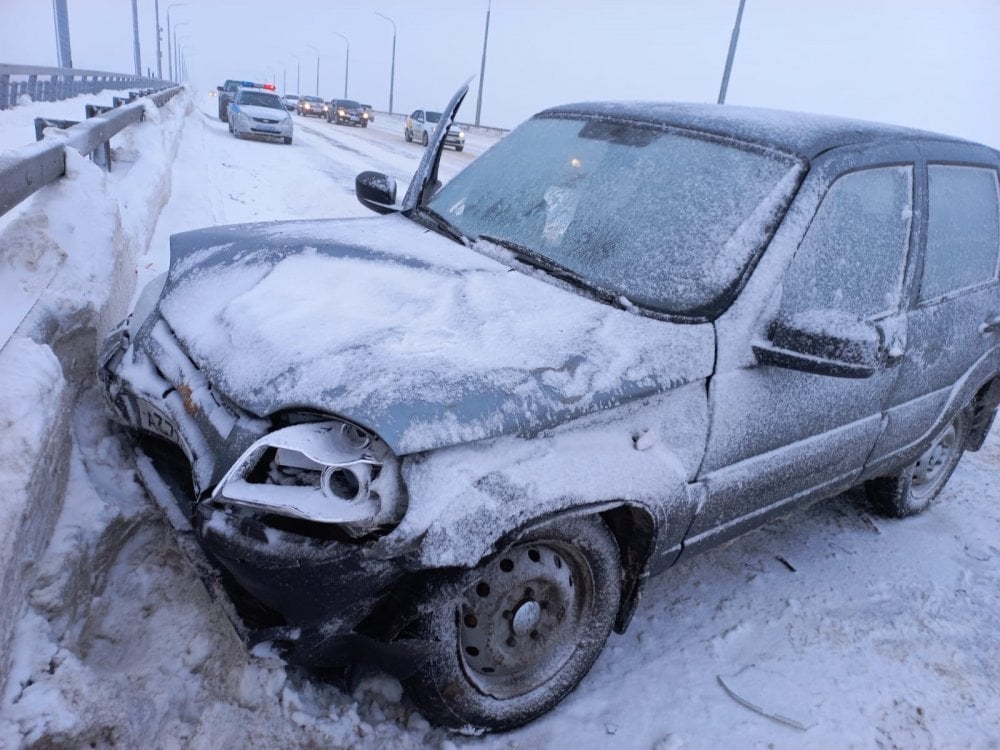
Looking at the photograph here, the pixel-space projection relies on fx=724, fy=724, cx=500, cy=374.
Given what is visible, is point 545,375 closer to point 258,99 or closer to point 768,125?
point 768,125

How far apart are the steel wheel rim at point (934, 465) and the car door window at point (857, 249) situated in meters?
1.48

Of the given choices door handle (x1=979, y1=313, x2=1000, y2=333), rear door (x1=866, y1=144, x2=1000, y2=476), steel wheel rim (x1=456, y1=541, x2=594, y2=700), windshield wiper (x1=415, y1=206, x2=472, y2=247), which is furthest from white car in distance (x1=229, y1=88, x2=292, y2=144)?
steel wheel rim (x1=456, y1=541, x2=594, y2=700)

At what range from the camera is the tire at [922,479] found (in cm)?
378

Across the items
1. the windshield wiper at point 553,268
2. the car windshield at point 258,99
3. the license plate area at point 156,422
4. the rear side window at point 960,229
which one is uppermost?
the rear side window at point 960,229

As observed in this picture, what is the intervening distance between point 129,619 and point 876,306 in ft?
9.46

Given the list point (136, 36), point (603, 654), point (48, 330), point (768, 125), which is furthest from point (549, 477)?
point (136, 36)

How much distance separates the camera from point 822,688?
2629 mm

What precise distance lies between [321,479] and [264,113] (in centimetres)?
2035

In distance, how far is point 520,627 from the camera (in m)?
2.16

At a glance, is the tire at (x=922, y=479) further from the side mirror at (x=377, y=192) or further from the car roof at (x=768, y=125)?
the side mirror at (x=377, y=192)

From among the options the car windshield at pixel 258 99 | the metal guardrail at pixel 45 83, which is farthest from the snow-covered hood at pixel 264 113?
the metal guardrail at pixel 45 83

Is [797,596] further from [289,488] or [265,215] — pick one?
[265,215]

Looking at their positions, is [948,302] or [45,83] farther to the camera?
[45,83]

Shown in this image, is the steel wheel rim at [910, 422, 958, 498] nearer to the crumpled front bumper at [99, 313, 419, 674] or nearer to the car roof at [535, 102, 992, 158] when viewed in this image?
the car roof at [535, 102, 992, 158]
